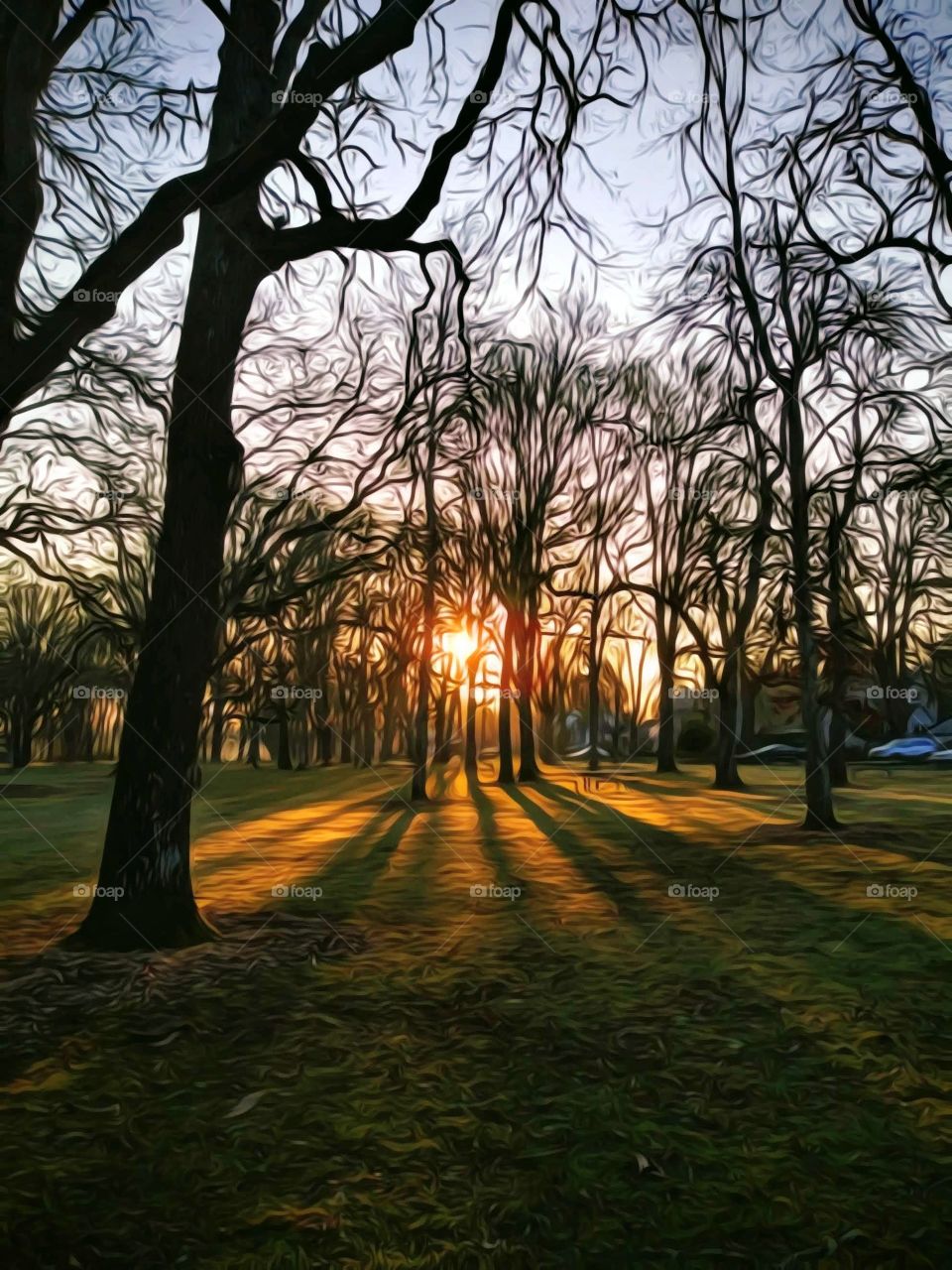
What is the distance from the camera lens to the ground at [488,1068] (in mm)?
2273

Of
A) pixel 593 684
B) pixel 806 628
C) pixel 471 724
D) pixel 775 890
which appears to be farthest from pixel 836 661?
pixel 471 724

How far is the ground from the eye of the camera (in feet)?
7.46

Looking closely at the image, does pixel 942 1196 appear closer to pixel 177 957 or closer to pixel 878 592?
pixel 177 957

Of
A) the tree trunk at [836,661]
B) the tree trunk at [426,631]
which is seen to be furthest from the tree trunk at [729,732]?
the tree trunk at [426,631]

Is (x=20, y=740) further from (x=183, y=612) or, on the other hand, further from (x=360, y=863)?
(x=183, y=612)

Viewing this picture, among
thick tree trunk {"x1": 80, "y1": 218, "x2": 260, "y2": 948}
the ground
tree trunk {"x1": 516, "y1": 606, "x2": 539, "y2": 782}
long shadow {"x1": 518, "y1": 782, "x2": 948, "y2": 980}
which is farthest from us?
tree trunk {"x1": 516, "y1": 606, "x2": 539, "y2": 782}

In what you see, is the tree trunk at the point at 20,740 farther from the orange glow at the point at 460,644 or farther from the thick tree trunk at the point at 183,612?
the thick tree trunk at the point at 183,612

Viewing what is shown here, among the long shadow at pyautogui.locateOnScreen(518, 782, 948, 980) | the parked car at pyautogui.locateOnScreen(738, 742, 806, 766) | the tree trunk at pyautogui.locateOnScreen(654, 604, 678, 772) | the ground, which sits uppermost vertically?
the tree trunk at pyautogui.locateOnScreen(654, 604, 678, 772)

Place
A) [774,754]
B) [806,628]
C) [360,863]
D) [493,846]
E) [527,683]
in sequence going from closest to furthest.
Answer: [360,863] → [493,846] → [527,683] → [806,628] → [774,754]

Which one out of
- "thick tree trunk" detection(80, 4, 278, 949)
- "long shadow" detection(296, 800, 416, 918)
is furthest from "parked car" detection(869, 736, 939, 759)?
"thick tree trunk" detection(80, 4, 278, 949)

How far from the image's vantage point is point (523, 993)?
11.6ft

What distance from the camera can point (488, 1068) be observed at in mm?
2963

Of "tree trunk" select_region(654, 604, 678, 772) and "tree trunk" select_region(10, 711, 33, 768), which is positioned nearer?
"tree trunk" select_region(654, 604, 678, 772)

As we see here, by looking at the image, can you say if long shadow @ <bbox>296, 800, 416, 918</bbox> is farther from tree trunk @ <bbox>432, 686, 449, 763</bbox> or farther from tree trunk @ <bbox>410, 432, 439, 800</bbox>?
tree trunk @ <bbox>432, 686, 449, 763</bbox>
